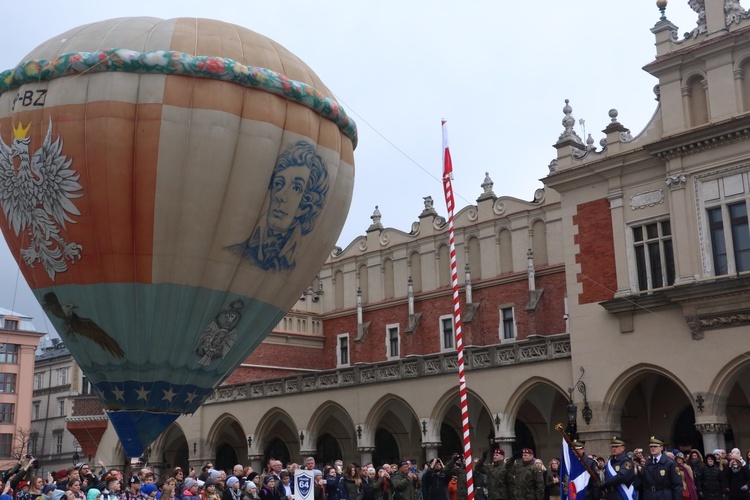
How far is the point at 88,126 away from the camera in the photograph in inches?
574

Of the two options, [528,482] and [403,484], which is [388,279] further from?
[528,482]

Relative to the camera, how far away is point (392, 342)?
123ft

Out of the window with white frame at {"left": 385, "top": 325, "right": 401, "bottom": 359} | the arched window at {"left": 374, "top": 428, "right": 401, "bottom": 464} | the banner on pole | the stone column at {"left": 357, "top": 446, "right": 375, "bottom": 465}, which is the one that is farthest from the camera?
the window with white frame at {"left": 385, "top": 325, "right": 401, "bottom": 359}

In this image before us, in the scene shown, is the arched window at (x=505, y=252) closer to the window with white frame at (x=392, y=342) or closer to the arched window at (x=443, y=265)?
the arched window at (x=443, y=265)

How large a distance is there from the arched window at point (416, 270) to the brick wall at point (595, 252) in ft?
39.4

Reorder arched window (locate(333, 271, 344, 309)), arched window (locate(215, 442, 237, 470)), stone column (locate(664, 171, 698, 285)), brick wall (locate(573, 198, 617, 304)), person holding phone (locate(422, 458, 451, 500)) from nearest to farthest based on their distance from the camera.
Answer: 1. person holding phone (locate(422, 458, 451, 500))
2. stone column (locate(664, 171, 698, 285))
3. brick wall (locate(573, 198, 617, 304))
4. arched window (locate(215, 442, 237, 470))
5. arched window (locate(333, 271, 344, 309))

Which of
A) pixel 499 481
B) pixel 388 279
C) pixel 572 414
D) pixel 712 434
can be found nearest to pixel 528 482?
pixel 499 481

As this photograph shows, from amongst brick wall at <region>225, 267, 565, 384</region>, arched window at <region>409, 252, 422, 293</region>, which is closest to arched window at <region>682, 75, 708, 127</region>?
brick wall at <region>225, 267, 565, 384</region>

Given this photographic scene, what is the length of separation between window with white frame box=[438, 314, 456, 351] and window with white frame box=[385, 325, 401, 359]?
2235 mm

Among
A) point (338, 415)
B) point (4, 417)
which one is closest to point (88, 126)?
point (338, 415)

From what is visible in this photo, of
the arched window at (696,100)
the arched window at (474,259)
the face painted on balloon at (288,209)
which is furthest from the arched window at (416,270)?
the face painted on balloon at (288,209)

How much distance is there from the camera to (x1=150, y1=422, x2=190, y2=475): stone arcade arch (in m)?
38.0

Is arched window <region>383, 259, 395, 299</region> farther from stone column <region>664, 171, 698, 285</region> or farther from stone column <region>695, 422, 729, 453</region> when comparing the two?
stone column <region>695, 422, 729, 453</region>

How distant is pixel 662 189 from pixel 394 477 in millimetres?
11710
